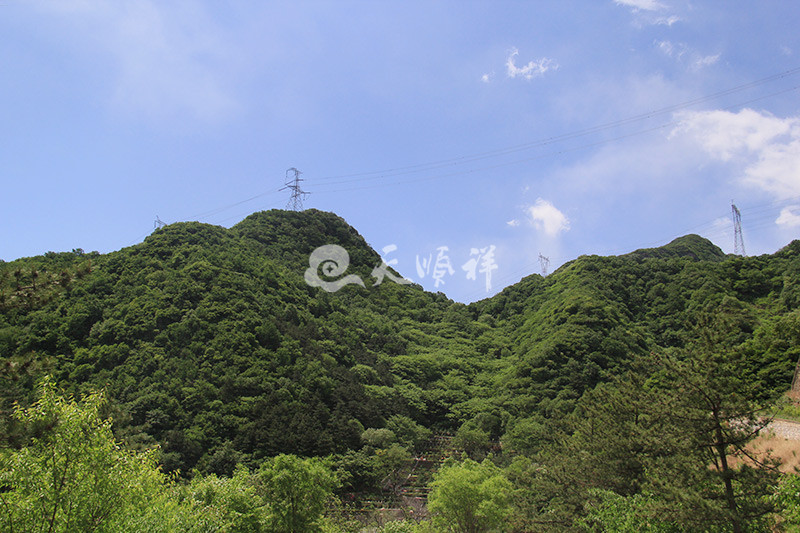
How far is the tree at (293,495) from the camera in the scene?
16.6 m

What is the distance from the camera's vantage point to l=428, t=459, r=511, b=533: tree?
2245 centimetres

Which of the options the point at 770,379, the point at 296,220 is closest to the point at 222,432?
the point at 770,379

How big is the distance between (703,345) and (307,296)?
158 ft

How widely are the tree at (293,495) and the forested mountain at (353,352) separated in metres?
6.39

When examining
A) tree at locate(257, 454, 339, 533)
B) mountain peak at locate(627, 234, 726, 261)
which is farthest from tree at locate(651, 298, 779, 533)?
mountain peak at locate(627, 234, 726, 261)

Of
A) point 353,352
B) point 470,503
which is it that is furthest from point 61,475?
point 353,352

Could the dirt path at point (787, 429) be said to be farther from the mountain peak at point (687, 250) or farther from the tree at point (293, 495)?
the mountain peak at point (687, 250)

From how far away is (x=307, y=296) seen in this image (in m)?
56.0

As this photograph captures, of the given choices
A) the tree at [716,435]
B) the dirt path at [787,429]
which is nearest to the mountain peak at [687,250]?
the dirt path at [787,429]

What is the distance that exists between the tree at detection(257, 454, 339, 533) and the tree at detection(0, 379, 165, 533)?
21.9 feet

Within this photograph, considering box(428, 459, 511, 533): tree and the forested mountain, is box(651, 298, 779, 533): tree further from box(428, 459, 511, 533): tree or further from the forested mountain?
box(428, 459, 511, 533): tree

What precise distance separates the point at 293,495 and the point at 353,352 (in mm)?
33535

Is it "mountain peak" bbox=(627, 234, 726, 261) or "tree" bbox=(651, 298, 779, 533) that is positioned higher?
"mountain peak" bbox=(627, 234, 726, 261)

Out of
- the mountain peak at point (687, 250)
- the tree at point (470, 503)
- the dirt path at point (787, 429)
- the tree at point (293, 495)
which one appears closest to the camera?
the tree at point (293, 495)
